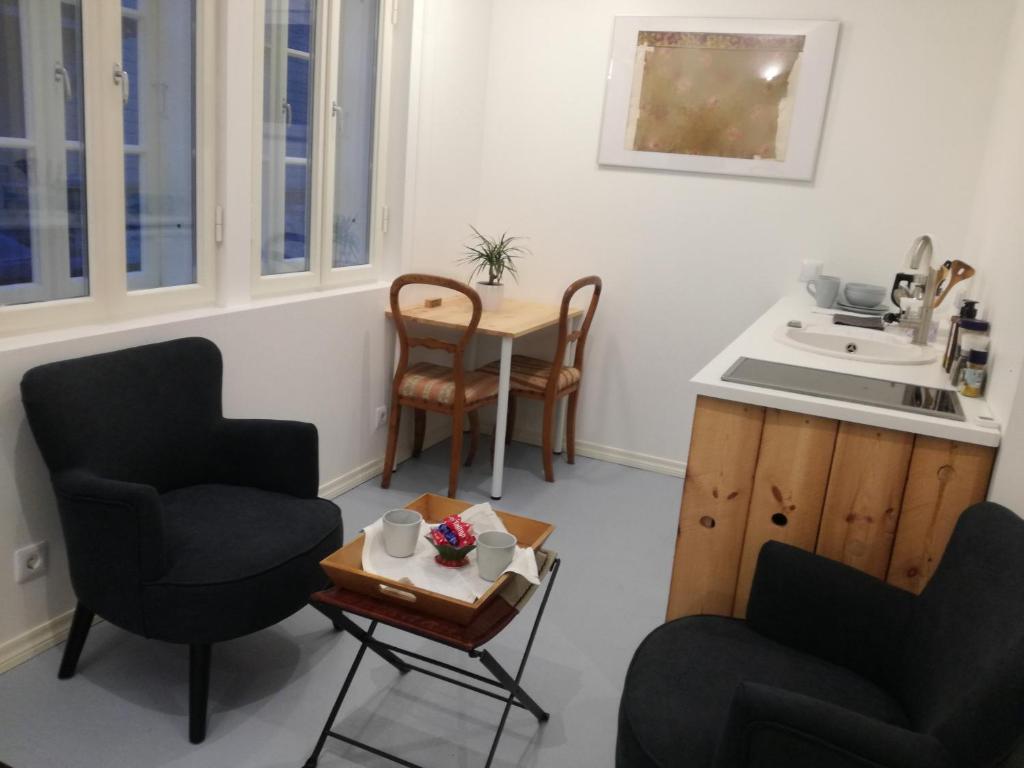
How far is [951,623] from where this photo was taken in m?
1.49

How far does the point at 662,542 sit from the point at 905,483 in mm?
1580

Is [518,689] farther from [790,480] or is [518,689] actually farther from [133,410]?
[133,410]

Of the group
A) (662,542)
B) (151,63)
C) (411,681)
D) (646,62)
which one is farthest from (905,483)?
(646,62)

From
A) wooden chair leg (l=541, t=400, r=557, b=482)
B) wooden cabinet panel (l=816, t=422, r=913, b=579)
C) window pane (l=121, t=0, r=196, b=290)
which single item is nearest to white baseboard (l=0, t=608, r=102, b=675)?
window pane (l=121, t=0, r=196, b=290)

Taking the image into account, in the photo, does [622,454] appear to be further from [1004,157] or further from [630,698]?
[630,698]

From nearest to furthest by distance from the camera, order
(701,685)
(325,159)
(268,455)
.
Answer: (701,685)
(268,455)
(325,159)

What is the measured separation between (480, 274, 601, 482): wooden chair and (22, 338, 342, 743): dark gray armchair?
157 centimetres

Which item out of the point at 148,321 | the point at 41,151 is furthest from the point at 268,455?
the point at 41,151

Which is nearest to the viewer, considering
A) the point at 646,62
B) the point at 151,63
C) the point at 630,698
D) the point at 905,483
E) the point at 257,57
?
the point at 630,698

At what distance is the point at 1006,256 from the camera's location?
88.2 inches

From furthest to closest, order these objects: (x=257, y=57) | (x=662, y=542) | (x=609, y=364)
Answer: (x=609, y=364), (x=662, y=542), (x=257, y=57)

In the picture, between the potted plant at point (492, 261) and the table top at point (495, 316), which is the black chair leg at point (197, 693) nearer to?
the table top at point (495, 316)

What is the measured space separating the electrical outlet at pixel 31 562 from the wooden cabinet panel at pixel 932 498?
6.88 ft

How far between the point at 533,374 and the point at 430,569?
2.18 meters
